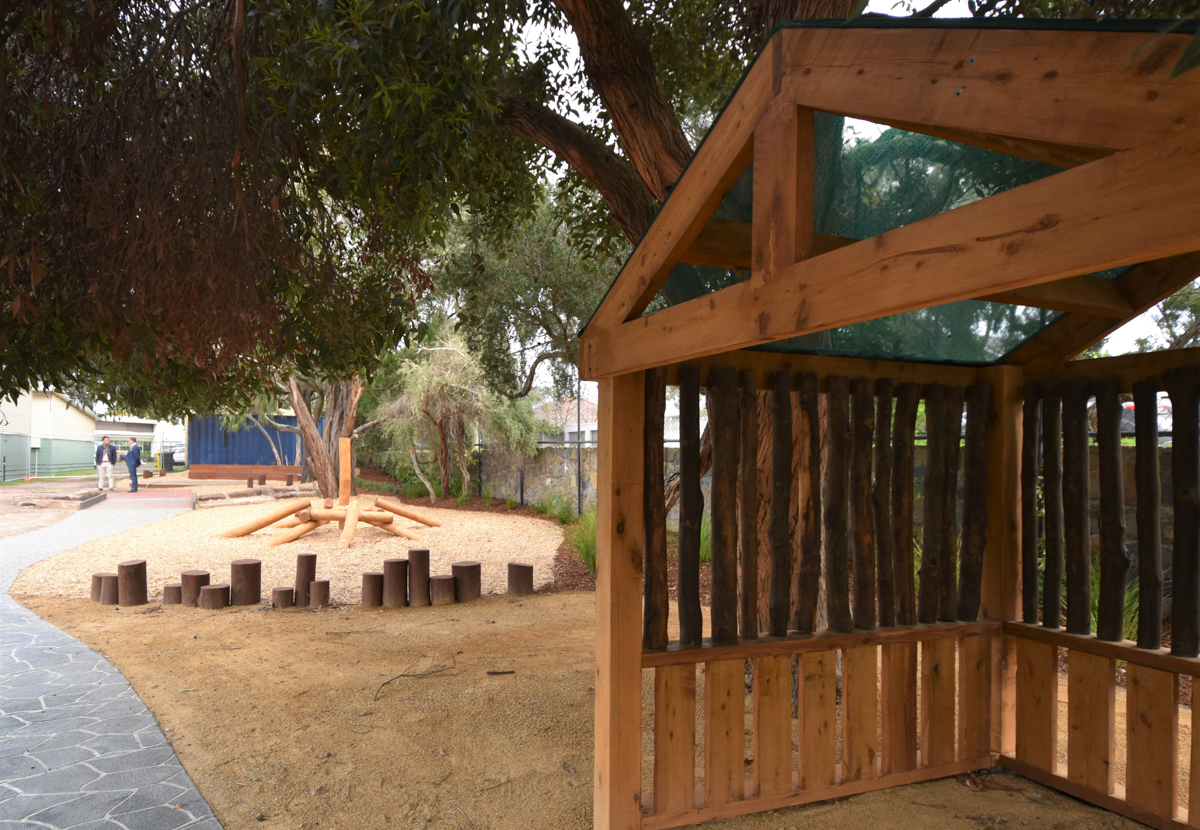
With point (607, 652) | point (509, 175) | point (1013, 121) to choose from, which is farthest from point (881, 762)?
point (509, 175)

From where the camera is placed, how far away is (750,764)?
4.00m

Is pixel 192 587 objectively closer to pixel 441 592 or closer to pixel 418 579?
pixel 418 579

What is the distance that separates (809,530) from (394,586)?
4968 mm

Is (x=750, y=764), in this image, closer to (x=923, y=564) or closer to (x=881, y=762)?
(x=881, y=762)

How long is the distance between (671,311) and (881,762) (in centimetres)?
249

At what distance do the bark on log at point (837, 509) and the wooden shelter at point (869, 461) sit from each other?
13 mm

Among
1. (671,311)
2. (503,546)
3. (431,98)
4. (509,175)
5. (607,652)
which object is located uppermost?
(509,175)

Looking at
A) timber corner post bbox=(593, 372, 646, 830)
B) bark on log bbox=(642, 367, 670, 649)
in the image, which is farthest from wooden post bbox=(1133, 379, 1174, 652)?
timber corner post bbox=(593, 372, 646, 830)

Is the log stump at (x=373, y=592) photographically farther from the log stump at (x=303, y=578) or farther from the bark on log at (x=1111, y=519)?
the bark on log at (x=1111, y=519)

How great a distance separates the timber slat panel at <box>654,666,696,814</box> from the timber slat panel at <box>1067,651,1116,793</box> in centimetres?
177

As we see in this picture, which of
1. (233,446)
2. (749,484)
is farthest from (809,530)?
(233,446)

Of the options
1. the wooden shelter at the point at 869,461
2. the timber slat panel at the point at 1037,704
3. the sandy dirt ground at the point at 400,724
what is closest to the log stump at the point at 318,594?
the sandy dirt ground at the point at 400,724

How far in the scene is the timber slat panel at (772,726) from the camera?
3295 mm

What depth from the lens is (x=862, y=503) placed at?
372cm
